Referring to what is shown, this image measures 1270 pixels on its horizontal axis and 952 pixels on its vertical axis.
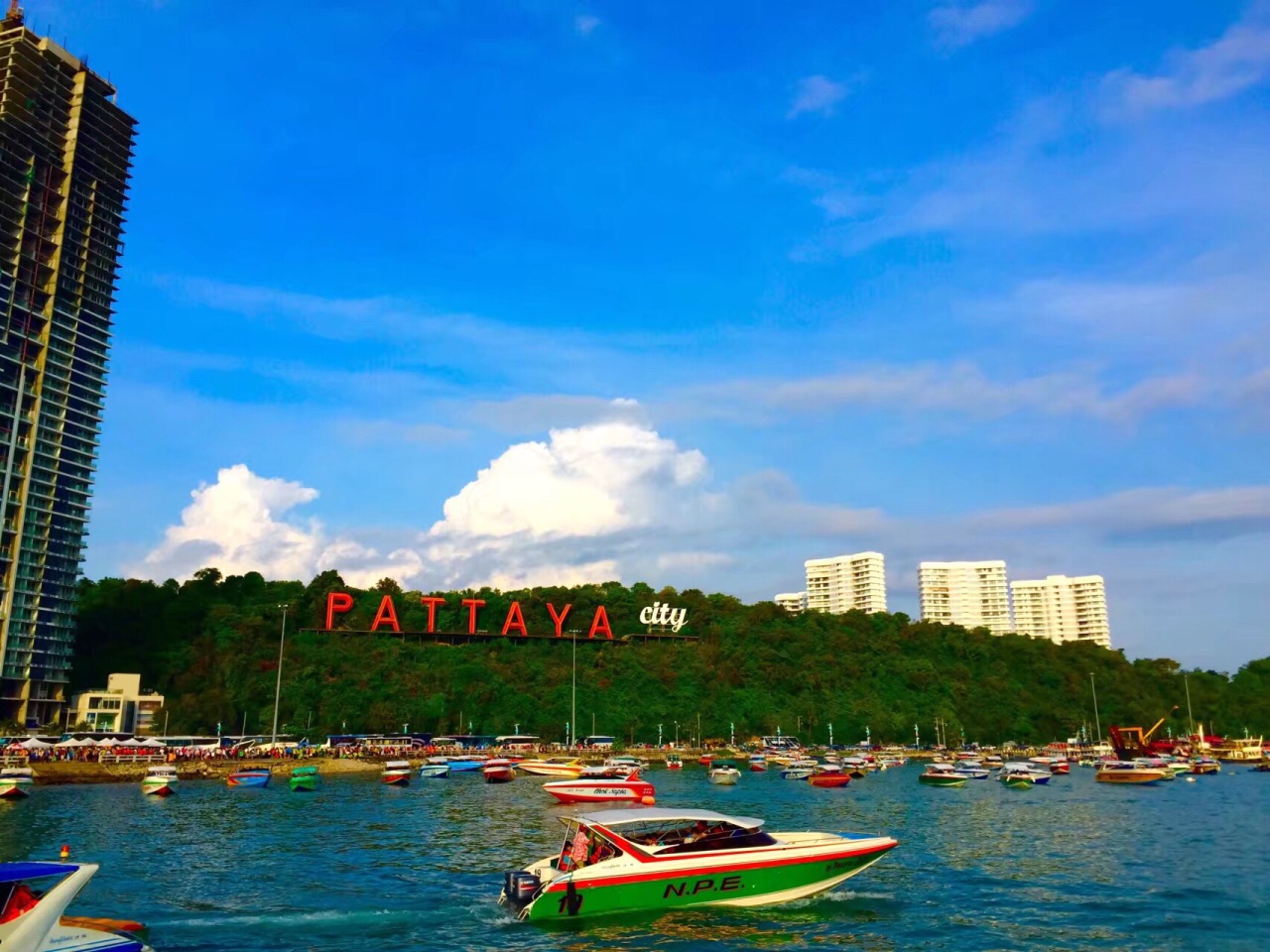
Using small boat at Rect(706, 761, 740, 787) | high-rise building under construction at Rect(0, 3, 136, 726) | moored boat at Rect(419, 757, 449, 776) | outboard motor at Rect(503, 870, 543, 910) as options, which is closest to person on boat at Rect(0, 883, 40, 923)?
outboard motor at Rect(503, 870, 543, 910)

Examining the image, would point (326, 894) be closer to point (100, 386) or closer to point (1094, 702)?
point (100, 386)

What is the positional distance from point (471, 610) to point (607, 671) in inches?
1029

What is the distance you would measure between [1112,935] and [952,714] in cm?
15016

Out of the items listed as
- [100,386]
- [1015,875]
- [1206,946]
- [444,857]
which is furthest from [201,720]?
[1206,946]

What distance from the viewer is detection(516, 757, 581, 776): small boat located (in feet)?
333

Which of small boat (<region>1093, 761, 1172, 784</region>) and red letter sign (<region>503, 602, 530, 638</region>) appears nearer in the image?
small boat (<region>1093, 761, 1172, 784</region>)

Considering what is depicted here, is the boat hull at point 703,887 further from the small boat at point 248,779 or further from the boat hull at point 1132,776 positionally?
the boat hull at point 1132,776

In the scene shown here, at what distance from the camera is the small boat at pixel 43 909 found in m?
18.3

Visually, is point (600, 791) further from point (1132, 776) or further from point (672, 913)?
point (1132, 776)

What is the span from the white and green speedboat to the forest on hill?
114742 mm

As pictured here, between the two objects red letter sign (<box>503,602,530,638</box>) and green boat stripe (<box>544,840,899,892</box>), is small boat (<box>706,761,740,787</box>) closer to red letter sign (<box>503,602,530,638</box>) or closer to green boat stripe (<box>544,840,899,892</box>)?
green boat stripe (<box>544,840,899,892</box>)

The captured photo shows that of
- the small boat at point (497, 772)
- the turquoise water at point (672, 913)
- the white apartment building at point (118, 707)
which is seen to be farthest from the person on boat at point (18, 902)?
the white apartment building at point (118, 707)

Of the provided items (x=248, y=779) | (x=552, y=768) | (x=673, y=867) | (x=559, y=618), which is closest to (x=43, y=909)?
(x=673, y=867)

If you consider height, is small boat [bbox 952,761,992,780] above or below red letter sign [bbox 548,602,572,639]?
below
